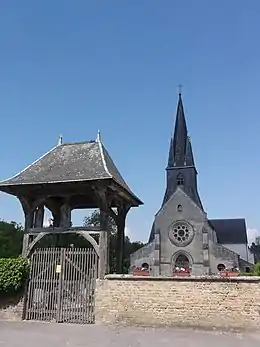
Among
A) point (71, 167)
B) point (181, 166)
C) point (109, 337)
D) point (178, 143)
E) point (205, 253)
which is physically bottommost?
point (109, 337)

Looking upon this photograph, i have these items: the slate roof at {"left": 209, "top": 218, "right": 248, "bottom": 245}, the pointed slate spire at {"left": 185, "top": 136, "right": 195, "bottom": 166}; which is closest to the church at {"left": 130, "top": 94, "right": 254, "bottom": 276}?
the slate roof at {"left": 209, "top": 218, "right": 248, "bottom": 245}

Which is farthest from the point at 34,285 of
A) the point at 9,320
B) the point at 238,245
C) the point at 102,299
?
the point at 238,245

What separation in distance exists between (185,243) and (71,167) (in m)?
28.0

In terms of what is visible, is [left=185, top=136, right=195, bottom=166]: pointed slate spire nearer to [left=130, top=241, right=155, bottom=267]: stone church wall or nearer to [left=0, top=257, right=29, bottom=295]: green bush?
[left=130, top=241, right=155, bottom=267]: stone church wall

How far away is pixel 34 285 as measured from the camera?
11.8 meters

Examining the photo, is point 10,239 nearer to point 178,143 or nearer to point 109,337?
point 178,143

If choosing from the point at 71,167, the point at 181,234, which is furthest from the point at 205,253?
the point at 71,167

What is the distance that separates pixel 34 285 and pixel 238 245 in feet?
123

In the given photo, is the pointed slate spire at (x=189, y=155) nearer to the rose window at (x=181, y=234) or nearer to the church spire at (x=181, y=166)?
the church spire at (x=181, y=166)

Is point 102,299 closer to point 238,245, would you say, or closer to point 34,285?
point 34,285

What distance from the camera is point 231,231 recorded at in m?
47.4

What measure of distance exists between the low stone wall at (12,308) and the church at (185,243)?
24.4 meters

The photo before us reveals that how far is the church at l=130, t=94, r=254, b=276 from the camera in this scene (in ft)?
122

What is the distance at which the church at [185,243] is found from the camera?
3719 centimetres
